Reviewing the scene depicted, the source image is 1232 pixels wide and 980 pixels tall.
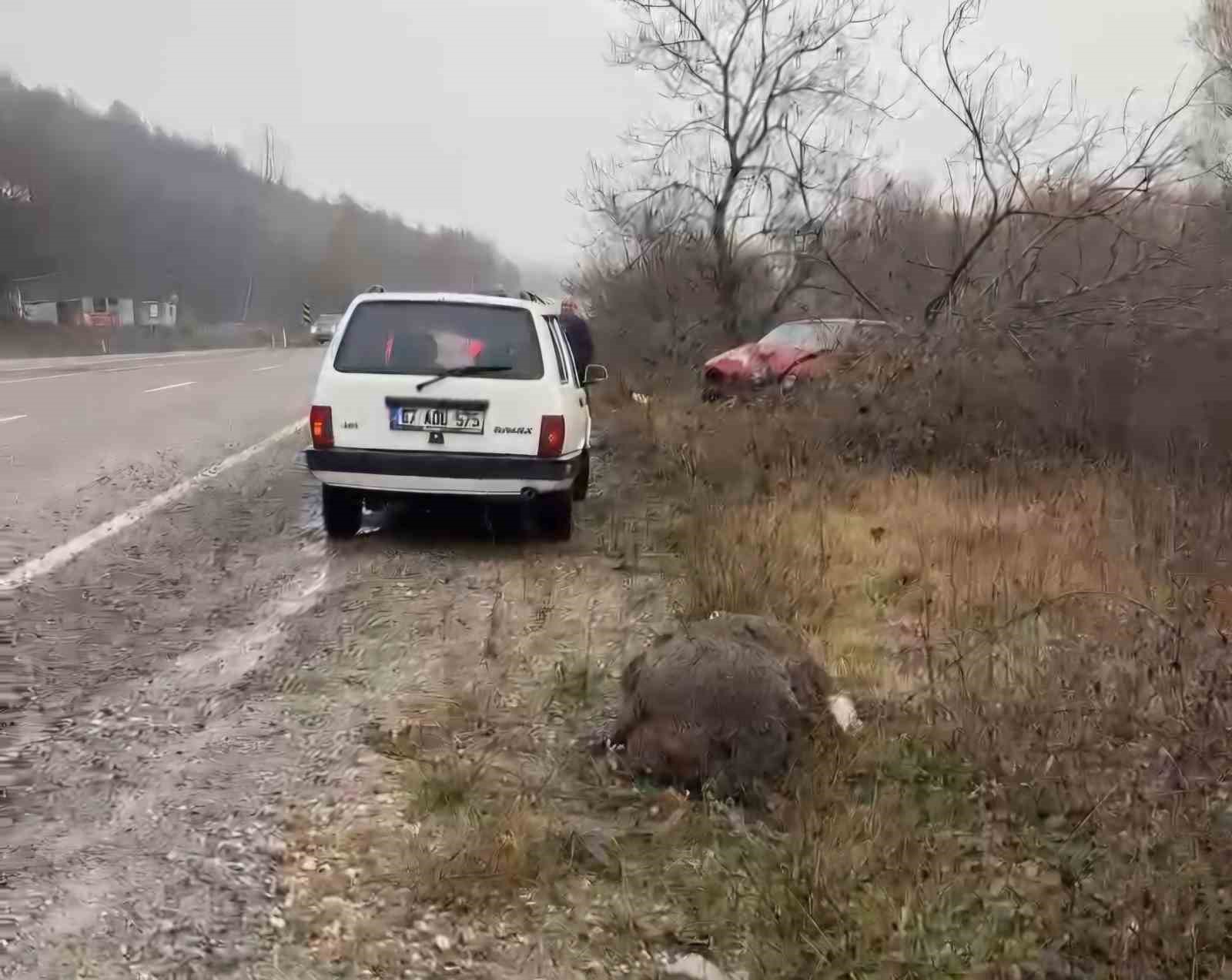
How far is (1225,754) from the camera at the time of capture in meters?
3.62

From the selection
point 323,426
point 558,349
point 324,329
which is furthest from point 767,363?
point 324,329

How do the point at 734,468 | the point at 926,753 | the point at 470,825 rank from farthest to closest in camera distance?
1. the point at 734,468
2. the point at 926,753
3. the point at 470,825

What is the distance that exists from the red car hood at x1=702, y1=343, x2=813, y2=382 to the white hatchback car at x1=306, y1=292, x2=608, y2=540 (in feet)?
26.2

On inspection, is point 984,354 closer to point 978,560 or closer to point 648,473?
point 648,473

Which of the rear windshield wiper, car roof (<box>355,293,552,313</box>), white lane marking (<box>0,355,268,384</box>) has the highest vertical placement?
car roof (<box>355,293,552,313</box>)

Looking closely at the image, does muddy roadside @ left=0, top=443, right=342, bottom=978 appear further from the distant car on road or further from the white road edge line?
the distant car on road

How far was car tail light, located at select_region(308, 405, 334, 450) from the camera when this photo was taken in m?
6.72

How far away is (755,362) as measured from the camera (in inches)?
591

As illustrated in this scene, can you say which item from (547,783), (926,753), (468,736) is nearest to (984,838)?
(926,753)

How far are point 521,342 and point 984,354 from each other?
5.15 m

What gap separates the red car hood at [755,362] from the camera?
1458 centimetres

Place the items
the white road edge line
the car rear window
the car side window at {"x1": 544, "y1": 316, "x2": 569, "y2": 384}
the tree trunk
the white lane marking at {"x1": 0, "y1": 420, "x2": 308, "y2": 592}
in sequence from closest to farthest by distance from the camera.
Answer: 1. the white lane marking at {"x1": 0, "y1": 420, "x2": 308, "y2": 592}
2. the car rear window
3. the car side window at {"x1": 544, "y1": 316, "x2": 569, "y2": 384}
4. the tree trunk
5. the white road edge line

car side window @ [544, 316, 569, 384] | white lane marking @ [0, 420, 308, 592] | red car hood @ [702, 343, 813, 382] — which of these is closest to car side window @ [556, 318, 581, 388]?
car side window @ [544, 316, 569, 384]

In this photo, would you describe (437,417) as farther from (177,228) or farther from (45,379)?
(177,228)
